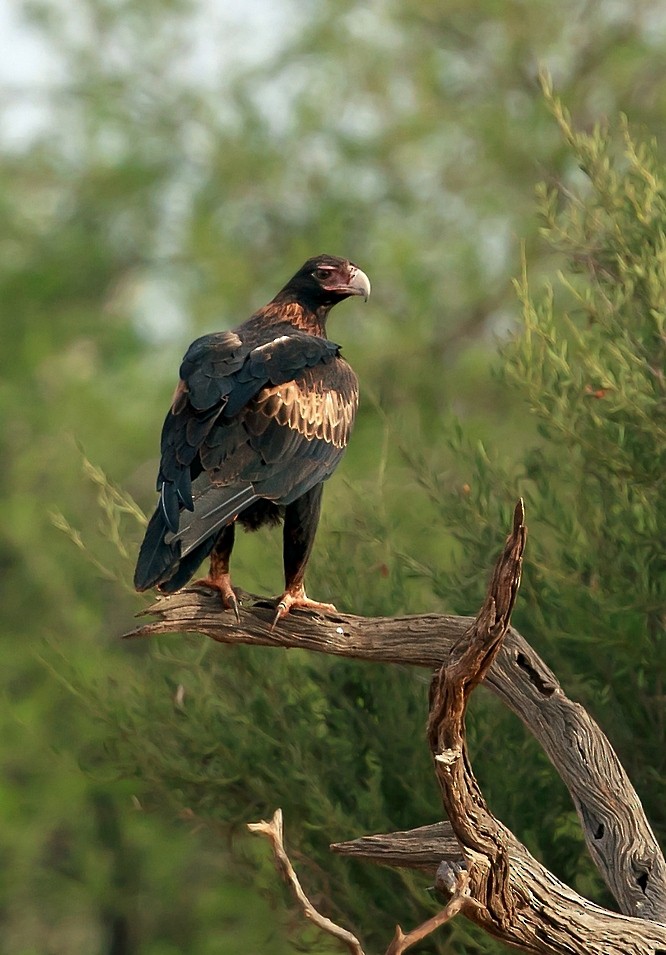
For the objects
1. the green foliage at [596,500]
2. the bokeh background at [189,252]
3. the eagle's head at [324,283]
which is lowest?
the bokeh background at [189,252]

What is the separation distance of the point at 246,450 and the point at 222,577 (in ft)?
1.28

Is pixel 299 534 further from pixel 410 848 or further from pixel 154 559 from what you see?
pixel 410 848

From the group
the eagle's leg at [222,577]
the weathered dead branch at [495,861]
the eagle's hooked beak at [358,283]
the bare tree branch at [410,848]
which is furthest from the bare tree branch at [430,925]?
the eagle's hooked beak at [358,283]

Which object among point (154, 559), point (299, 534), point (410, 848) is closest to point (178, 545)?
point (154, 559)

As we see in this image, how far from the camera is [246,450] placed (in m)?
4.52

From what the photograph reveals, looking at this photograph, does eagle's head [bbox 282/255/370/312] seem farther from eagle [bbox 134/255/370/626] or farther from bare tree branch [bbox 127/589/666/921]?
bare tree branch [bbox 127/589/666/921]

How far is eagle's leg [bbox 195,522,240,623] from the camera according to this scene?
4.47 metres

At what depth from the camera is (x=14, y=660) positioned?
15484 millimetres

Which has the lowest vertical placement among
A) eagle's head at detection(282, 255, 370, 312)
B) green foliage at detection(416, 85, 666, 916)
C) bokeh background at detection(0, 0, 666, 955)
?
bokeh background at detection(0, 0, 666, 955)

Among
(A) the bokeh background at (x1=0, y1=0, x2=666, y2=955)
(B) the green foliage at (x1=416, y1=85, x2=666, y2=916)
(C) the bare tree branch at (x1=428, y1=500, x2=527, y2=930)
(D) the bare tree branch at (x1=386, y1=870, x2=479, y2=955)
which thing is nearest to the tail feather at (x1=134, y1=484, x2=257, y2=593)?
(C) the bare tree branch at (x1=428, y1=500, x2=527, y2=930)

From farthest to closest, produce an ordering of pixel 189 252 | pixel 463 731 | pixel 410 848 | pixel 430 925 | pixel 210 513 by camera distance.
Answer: pixel 189 252
pixel 210 513
pixel 410 848
pixel 463 731
pixel 430 925

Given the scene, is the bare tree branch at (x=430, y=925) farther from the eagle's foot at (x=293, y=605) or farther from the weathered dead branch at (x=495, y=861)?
the eagle's foot at (x=293, y=605)

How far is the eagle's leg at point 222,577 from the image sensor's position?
14.7 ft

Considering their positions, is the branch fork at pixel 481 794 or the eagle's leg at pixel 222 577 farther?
the eagle's leg at pixel 222 577
